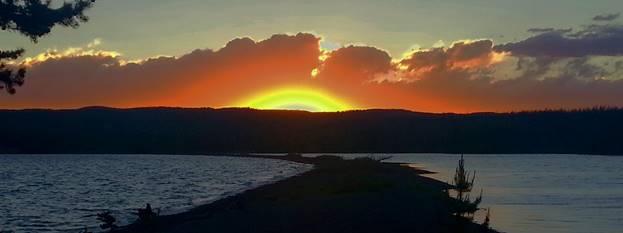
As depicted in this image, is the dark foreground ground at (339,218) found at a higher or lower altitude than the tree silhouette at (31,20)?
lower

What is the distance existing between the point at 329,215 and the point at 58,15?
11.7 metres

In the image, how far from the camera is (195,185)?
82.2 meters

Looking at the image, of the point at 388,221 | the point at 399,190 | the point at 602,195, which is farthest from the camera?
the point at 602,195

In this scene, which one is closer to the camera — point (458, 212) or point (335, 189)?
point (458, 212)

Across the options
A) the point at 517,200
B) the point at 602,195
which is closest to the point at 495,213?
the point at 517,200

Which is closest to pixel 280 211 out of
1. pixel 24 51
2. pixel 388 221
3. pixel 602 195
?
pixel 388 221

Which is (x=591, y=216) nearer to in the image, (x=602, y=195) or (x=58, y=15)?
(x=602, y=195)

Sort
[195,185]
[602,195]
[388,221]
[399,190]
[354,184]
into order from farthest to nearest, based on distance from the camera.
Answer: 1. [195,185]
2. [602,195]
3. [354,184]
4. [399,190]
5. [388,221]

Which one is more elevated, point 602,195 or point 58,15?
point 58,15

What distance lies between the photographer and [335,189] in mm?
52531

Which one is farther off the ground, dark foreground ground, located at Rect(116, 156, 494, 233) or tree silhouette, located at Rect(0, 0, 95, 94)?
tree silhouette, located at Rect(0, 0, 95, 94)

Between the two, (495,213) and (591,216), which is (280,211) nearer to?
(495,213)

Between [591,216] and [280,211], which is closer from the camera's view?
[280,211]

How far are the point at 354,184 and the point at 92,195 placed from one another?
25.7 m
